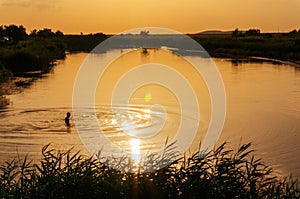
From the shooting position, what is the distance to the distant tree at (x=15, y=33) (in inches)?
3620

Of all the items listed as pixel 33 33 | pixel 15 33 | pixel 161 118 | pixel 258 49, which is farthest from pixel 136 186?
pixel 33 33

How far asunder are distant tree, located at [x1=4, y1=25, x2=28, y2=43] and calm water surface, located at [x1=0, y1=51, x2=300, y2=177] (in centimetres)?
5826

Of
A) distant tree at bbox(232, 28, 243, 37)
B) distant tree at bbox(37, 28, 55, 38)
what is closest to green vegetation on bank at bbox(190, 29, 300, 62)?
distant tree at bbox(232, 28, 243, 37)

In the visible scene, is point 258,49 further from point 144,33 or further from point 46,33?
point 144,33

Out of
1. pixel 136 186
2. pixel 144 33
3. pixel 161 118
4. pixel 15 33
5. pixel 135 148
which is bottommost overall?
pixel 135 148

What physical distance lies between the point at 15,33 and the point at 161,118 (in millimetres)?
74941

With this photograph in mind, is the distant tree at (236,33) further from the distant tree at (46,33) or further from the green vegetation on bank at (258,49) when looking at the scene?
the distant tree at (46,33)

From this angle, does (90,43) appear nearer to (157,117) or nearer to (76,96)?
(76,96)

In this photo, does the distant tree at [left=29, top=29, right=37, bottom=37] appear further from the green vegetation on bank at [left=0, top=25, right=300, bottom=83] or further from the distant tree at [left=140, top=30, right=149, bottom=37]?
the distant tree at [left=140, top=30, right=149, bottom=37]

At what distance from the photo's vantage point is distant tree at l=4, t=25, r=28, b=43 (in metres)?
91.9

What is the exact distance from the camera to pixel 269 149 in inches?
714

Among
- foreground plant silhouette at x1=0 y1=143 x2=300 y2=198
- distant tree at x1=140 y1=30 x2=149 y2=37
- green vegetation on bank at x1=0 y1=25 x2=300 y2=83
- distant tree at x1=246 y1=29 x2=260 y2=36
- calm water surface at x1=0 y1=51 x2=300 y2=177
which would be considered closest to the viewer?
foreground plant silhouette at x1=0 y1=143 x2=300 y2=198

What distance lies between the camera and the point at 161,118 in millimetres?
23344

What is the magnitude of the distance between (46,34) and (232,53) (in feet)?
195
